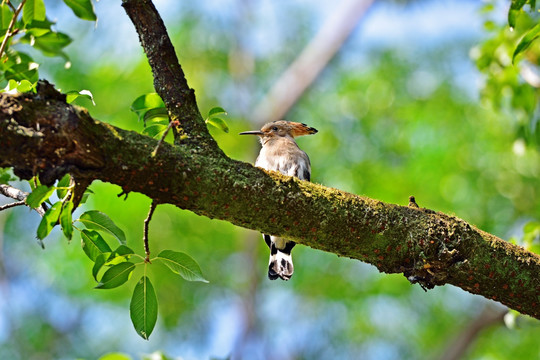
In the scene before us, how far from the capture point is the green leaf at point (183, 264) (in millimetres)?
2500

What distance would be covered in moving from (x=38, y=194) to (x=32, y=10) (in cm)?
105

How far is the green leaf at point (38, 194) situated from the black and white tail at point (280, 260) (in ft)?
7.83

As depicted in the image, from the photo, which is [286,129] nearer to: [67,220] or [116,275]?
[116,275]

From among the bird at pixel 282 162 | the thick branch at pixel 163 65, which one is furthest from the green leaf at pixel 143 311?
the bird at pixel 282 162

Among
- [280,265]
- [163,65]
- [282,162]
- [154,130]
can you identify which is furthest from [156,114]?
[282,162]

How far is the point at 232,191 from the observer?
7.63ft

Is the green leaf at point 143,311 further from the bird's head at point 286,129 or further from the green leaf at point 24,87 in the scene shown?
the bird's head at point 286,129

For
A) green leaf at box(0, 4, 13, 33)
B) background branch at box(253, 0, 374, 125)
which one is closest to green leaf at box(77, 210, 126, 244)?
green leaf at box(0, 4, 13, 33)

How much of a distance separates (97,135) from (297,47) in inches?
479

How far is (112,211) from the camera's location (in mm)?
10516

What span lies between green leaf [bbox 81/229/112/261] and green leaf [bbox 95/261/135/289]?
0.34 feet

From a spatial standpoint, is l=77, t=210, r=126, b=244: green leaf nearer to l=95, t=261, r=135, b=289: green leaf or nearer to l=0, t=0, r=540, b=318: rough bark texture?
l=95, t=261, r=135, b=289: green leaf

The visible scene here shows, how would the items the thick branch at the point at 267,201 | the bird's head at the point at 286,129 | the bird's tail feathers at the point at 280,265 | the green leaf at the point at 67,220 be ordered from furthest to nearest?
the bird's head at the point at 286,129
the bird's tail feathers at the point at 280,265
the green leaf at the point at 67,220
the thick branch at the point at 267,201

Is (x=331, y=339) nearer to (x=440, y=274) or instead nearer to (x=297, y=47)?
(x=297, y=47)
